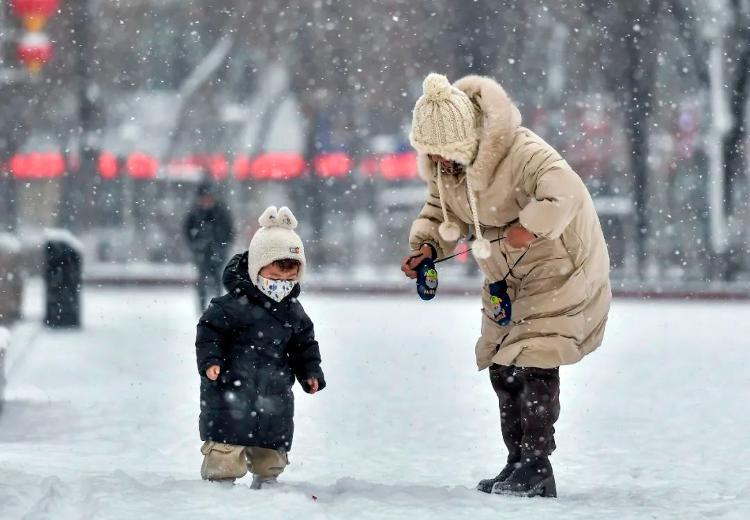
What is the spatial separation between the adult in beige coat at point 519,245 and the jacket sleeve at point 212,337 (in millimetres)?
761

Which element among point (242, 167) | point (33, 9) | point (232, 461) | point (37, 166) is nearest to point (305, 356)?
point (232, 461)

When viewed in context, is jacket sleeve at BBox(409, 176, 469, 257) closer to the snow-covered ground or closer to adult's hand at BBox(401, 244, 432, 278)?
adult's hand at BBox(401, 244, 432, 278)

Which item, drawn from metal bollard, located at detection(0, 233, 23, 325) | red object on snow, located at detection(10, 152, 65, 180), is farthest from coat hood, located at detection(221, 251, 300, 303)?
red object on snow, located at detection(10, 152, 65, 180)

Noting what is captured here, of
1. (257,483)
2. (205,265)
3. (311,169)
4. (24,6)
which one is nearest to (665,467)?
(257,483)

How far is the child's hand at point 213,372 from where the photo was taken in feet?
15.9

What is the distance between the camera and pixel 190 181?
A: 3372 cm

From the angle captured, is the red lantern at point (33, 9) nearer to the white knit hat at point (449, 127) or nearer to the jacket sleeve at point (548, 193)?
the white knit hat at point (449, 127)

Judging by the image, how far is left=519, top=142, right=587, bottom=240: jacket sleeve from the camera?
15.4ft

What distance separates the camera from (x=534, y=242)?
16.4ft

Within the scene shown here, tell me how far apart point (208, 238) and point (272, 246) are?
1045 cm

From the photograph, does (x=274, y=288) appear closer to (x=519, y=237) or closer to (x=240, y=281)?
(x=240, y=281)

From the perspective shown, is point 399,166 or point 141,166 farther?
point 141,166

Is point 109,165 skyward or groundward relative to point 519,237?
skyward

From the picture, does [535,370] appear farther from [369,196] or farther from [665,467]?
[369,196]
